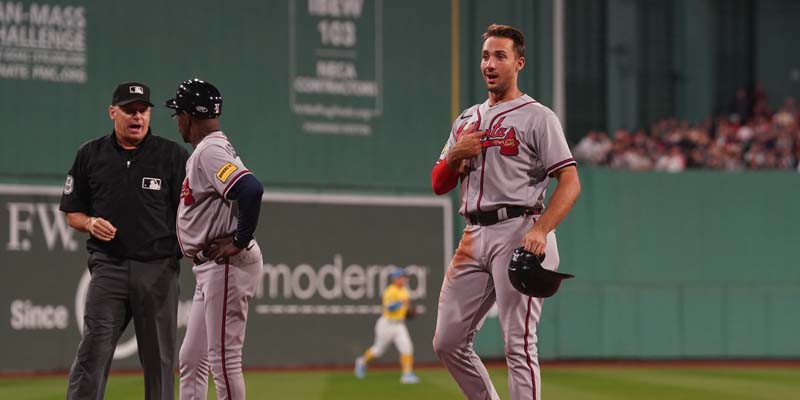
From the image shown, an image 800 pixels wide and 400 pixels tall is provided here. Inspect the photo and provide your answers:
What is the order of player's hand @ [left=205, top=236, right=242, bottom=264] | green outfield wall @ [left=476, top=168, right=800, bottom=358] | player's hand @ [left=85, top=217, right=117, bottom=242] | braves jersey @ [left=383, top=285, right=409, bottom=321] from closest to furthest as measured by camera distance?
player's hand @ [left=205, top=236, right=242, bottom=264], player's hand @ [left=85, top=217, right=117, bottom=242], braves jersey @ [left=383, top=285, right=409, bottom=321], green outfield wall @ [left=476, top=168, right=800, bottom=358]

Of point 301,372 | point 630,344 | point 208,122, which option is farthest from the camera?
Answer: point 630,344

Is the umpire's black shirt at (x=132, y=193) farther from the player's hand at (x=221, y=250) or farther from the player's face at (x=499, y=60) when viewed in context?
the player's face at (x=499, y=60)

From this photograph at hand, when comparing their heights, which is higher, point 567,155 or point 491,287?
point 567,155

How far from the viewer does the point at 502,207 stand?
473 cm

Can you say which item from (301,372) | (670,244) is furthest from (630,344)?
(301,372)

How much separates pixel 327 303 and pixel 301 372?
1044 mm

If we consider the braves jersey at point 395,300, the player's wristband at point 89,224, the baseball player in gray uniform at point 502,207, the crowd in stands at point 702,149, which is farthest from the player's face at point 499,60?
the crowd in stands at point 702,149

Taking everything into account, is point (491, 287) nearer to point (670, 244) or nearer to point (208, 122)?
point (208, 122)

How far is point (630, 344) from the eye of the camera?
1512 centimetres

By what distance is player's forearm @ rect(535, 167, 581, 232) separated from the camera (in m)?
4.55

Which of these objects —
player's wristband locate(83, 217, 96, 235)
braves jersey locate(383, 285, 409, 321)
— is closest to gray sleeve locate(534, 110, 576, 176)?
player's wristband locate(83, 217, 96, 235)

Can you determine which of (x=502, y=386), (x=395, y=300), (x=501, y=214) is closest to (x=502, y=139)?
(x=501, y=214)

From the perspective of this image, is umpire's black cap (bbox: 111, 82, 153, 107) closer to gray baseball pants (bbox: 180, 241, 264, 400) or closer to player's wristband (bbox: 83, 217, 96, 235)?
player's wristband (bbox: 83, 217, 96, 235)

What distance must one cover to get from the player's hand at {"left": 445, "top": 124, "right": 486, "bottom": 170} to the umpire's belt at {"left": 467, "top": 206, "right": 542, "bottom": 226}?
0.27m
